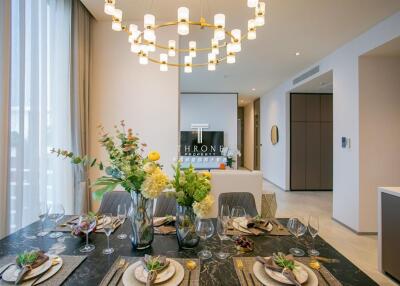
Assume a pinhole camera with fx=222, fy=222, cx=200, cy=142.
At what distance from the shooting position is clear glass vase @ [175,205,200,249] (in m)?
1.28

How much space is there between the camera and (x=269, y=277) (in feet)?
3.34

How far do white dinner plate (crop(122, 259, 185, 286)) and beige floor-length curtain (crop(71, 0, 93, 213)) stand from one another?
202 cm

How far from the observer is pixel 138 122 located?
313 cm

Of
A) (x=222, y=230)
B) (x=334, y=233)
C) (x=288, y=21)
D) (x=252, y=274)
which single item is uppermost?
(x=288, y=21)

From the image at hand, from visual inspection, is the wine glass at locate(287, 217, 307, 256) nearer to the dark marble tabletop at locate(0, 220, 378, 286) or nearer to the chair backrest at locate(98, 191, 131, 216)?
the dark marble tabletop at locate(0, 220, 378, 286)

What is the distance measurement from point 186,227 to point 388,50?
147 inches

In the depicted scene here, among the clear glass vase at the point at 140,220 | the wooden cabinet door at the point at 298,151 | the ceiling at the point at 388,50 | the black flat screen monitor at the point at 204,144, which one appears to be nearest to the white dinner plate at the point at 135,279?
the clear glass vase at the point at 140,220

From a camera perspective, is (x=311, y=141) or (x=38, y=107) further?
(x=311, y=141)

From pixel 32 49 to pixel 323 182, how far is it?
6.66m

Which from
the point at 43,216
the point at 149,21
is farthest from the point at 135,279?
the point at 149,21

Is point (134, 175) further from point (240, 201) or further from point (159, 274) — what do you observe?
point (240, 201)

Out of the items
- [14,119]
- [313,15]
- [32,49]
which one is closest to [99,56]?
[32,49]

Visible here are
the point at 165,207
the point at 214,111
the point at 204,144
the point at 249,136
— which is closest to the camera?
the point at 165,207

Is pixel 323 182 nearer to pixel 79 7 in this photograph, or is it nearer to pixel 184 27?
pixel 184 27
